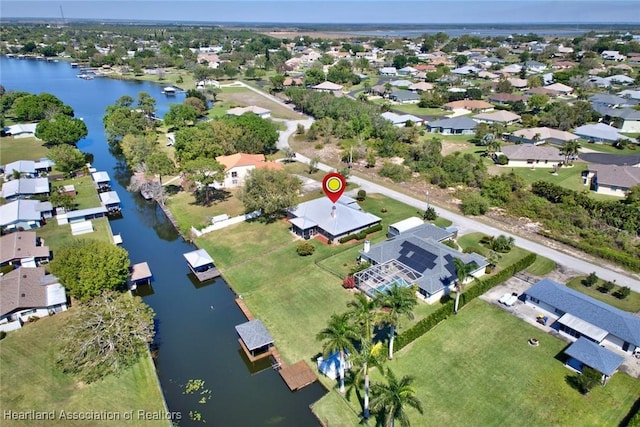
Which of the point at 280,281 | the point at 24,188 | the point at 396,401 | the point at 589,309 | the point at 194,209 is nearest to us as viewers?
the point at 396,401

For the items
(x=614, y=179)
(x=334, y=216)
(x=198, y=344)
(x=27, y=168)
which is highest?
(x=614, y=179)

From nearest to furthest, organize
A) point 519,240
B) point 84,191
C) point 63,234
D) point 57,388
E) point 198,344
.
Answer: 1. point 57,388
2. point 198,344
3. point 519,240
4. point 63,234
5. point 84,191

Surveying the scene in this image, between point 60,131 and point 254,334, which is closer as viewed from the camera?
point 254,334

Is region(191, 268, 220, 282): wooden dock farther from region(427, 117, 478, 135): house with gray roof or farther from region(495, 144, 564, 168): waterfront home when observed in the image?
region(427, 117, 478, 135): house with gray roof

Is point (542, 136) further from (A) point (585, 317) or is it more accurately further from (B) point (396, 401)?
(B) point (396, 401)

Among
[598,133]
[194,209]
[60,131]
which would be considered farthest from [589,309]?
[60,131]

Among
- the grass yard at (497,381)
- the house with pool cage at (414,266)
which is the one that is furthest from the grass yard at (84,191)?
the grass yard at (497,381)

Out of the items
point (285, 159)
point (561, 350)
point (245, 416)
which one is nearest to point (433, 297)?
point (561, 350)

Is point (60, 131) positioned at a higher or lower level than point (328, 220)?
higher
